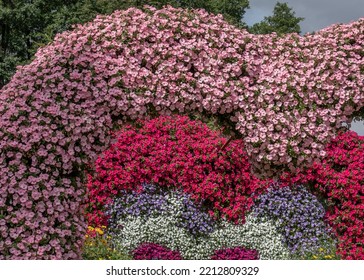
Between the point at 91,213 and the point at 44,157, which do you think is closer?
the point at 44,157

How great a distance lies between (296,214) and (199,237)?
1.68 m

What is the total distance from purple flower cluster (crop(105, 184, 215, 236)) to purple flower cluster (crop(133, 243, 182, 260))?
65 cm

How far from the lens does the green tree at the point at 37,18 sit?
68.0 feet

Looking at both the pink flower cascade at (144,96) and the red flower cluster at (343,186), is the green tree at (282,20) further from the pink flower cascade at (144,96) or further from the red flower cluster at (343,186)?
the pink flower cascade at (144,96)

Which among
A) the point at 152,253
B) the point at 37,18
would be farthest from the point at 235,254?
the point at 37,18

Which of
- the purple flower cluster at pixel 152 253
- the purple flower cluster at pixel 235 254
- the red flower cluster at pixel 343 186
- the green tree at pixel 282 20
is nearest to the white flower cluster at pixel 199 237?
the purple flower cluster at pixel 235 254

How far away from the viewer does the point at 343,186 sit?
10.8 metres

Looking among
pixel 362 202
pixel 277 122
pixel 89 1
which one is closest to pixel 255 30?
pixel 89 1

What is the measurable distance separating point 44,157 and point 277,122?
84.5 inches

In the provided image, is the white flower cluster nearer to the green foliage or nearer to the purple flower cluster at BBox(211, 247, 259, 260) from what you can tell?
the purple flower cluster at BBox(211, 247, 259, 260)

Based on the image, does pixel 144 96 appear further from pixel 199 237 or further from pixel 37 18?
pixel 37 18

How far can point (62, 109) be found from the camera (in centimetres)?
537

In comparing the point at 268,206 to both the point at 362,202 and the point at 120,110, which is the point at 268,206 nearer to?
the point at 362,202

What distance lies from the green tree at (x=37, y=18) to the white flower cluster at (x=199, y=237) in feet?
35.4
